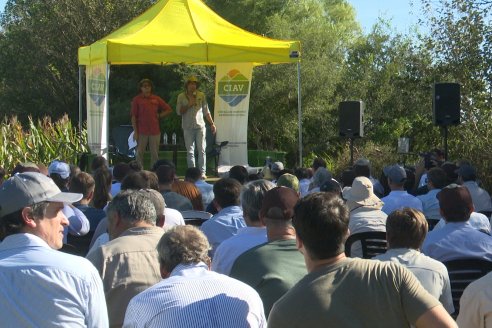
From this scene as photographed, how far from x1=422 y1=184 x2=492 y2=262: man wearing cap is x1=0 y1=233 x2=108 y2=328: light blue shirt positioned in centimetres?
342

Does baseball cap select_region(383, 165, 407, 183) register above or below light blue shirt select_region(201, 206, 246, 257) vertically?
above

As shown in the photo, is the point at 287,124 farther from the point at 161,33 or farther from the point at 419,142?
the point at 161,33

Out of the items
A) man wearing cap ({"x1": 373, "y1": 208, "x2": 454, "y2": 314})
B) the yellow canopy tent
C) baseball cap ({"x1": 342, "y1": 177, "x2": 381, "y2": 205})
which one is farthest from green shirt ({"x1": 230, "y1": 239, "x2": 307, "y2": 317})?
the yellow canopy tent

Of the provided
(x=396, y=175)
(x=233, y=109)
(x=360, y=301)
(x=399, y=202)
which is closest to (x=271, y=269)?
(x=360, y=301)

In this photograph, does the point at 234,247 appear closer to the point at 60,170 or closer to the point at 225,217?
the point at 225,217

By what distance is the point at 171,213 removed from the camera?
6266 mm

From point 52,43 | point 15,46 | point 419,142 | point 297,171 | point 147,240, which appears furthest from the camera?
point 15,46

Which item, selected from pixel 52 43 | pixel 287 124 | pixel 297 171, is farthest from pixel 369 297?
pixel 52 43

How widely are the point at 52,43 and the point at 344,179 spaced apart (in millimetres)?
22823

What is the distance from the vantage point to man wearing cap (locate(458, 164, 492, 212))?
9.45m

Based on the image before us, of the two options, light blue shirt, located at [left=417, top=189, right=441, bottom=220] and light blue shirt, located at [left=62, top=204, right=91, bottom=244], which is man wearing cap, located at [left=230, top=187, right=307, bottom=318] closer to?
light blue shirt, located at [left=62, top=204, right=91, bottom=244]

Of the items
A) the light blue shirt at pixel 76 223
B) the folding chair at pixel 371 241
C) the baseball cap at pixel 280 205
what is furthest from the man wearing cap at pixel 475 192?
the baseball cap at pixel 280 205

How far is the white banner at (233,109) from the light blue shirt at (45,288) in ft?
45.5

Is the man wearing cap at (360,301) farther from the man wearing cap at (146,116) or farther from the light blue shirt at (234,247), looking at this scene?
the man wearing cap at (146,116)
